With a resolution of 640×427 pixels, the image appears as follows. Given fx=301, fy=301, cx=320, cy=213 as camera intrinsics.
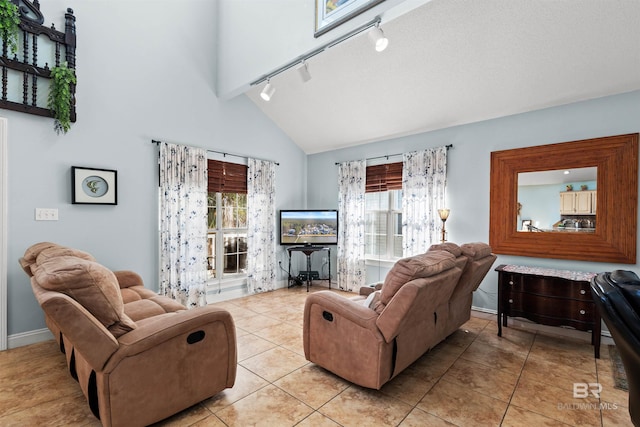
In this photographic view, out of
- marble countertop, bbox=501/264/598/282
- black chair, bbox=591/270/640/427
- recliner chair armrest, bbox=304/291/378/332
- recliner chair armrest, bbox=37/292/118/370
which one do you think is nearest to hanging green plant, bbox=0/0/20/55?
recliner chair armrest, bbox=37/292/118/370

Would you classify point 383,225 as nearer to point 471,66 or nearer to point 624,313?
point 471,66

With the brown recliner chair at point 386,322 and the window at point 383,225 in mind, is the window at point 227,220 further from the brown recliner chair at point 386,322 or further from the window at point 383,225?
the brown recliner chair at point 386,322

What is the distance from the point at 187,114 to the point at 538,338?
5.08m

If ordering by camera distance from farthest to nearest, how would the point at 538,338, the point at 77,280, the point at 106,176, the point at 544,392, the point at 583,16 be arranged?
the point at 106,176
the point at 538,338
the point at 583,16
the point at 544,392
the point at 77,280

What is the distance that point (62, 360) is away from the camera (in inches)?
107

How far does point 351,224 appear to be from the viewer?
5.29 meters

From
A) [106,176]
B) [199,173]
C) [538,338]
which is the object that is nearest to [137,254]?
[106,176]

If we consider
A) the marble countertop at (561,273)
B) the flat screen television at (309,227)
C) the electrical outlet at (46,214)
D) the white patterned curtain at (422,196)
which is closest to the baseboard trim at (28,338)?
the electrical outlet at (46,214)

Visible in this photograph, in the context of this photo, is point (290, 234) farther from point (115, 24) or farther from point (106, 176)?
point (115, 24)

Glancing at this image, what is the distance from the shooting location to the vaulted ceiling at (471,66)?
264 centimetres

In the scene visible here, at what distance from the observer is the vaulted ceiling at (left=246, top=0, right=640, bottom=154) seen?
2639 mm

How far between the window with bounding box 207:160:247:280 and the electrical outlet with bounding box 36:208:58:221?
5.90 ft

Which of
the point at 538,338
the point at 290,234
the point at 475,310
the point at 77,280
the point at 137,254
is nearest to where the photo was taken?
the point at 77,280

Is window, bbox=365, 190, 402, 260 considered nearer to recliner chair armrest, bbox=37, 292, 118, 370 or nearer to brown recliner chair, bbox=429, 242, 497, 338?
brown recliner chair, bbox=429, 242, 497, 338
